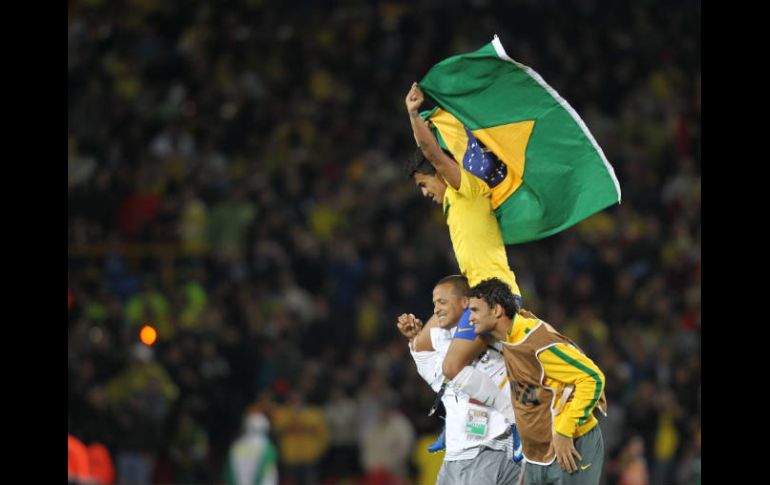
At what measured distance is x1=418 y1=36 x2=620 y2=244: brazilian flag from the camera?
334 inches

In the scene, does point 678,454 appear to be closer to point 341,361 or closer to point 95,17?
point 341,361

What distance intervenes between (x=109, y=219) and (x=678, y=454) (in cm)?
713

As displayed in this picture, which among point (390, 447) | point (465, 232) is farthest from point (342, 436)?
point (465, 232)


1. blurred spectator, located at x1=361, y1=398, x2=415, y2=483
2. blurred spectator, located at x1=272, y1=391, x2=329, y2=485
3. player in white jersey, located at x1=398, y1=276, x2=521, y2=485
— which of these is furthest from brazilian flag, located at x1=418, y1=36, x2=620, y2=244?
blurred spectator, located at x1=272, y1=391, x2=329, y2=485

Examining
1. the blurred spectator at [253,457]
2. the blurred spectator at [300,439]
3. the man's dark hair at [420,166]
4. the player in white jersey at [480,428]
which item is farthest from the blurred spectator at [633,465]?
the man's dark hair at [420,166]

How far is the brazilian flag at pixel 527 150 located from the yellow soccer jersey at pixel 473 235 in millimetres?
206

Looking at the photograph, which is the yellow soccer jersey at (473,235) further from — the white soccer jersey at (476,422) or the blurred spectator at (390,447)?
the blurred spectator at (390,447)

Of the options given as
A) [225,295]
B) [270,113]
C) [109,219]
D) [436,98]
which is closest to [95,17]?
[270,113]

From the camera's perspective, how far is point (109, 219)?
17312mm

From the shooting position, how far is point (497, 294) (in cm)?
780

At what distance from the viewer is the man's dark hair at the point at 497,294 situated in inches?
307

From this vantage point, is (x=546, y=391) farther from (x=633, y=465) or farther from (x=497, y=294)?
(x=633, y=465)

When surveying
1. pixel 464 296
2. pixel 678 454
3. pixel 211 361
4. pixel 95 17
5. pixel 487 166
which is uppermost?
pixel 95 17

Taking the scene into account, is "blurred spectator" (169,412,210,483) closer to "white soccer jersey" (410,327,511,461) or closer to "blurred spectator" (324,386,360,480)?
"blurred spectator" (324,386,360,480)
